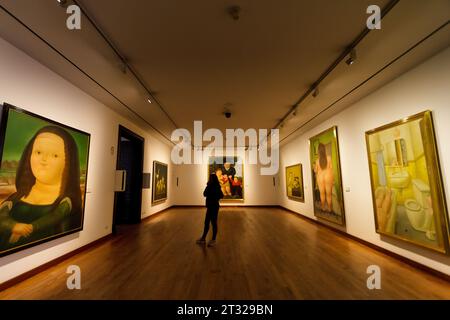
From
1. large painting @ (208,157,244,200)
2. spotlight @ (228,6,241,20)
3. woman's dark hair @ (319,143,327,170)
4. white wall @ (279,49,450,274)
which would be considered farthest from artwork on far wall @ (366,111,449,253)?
large painting @ (208,157,244,200)

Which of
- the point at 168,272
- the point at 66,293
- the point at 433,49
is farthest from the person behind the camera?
the point at 168,272

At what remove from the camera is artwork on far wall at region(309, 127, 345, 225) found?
492 cm

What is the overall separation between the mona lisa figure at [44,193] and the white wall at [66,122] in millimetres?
245

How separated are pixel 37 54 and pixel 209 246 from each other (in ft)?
14.1

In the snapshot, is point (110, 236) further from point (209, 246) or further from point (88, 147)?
point (209, 246)

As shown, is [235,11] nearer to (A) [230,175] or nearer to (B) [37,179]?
(B) [37,179]

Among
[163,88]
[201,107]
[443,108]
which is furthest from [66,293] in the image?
[443,108]

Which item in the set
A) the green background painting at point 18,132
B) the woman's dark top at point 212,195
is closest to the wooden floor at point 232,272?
the woman's dark top at point 212,195

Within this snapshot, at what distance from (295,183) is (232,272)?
579 centimetres

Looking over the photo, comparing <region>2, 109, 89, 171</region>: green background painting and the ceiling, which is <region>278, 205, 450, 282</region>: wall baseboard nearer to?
the ceiling

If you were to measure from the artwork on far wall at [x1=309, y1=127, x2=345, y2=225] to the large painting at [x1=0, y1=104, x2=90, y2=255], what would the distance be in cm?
583

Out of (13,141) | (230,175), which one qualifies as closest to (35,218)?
(13,141)

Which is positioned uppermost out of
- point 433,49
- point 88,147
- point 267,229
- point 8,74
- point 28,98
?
point 433,49
